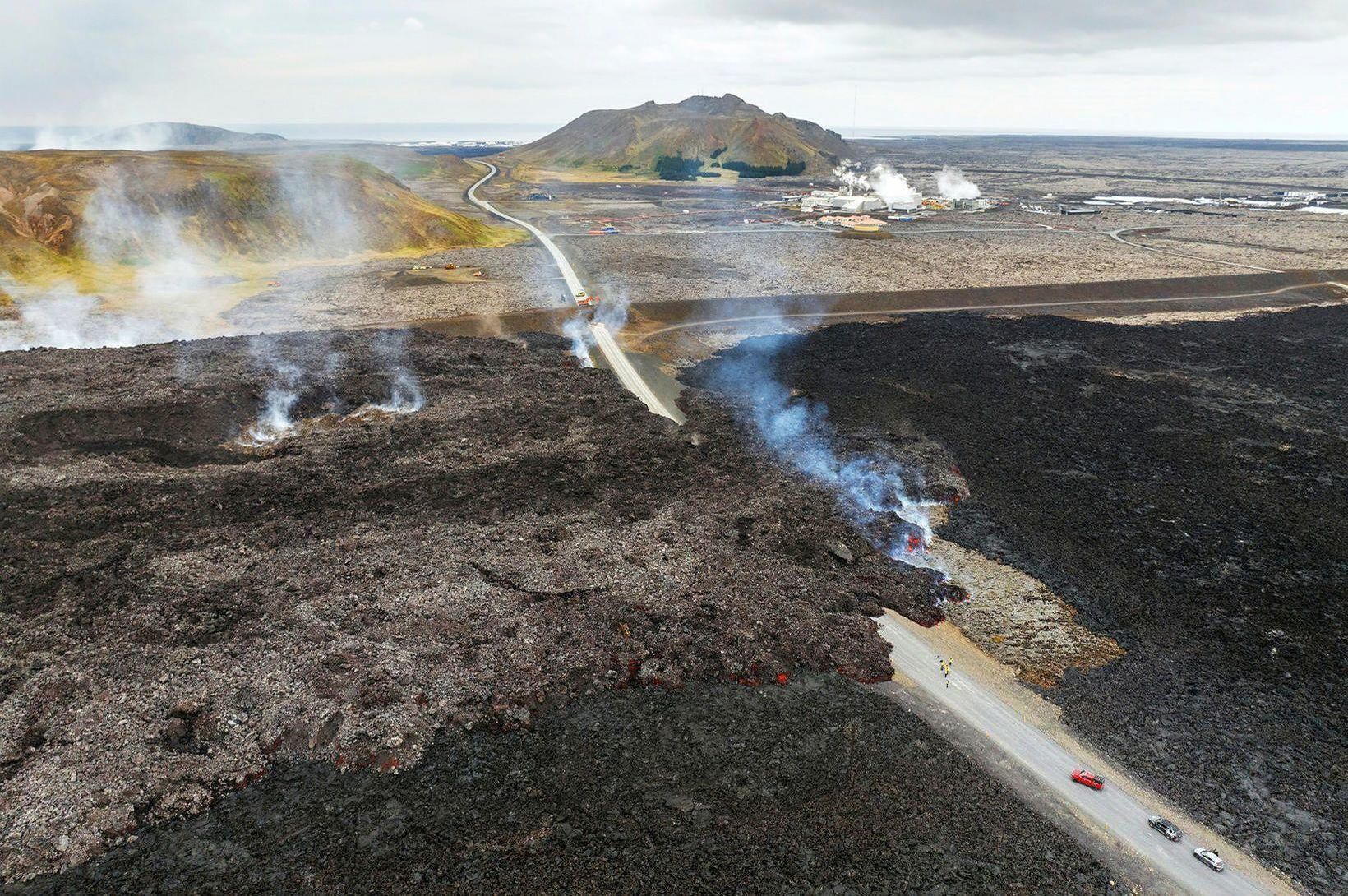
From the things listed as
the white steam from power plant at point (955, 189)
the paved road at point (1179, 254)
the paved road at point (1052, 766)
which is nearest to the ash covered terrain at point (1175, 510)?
the paved road at point (1052, 766)

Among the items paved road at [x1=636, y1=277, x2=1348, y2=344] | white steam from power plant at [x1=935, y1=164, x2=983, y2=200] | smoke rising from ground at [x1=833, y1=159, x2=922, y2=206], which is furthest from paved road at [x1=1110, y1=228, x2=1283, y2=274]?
white steam from power plant at [x1=935, y1=164, x2=983, y2=200]

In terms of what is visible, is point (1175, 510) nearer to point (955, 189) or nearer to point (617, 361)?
point (617, 361)

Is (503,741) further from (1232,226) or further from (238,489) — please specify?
(1232,226)

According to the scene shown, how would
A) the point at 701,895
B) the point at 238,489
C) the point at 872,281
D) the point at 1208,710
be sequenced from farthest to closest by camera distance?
the point at 872,281
the point at 238,489
the point at 1208,710
the point at 701,895

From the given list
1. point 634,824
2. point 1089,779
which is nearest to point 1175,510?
point 1089,779

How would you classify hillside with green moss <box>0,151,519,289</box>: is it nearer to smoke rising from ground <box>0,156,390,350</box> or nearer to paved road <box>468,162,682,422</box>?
smoke rising from ground <box>0,156,390,350</box>

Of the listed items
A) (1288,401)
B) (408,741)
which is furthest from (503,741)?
(1288,401)
